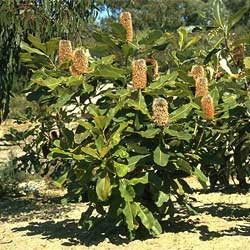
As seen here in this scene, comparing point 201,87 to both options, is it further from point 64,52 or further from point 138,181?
point 64,52

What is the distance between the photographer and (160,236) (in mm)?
6469

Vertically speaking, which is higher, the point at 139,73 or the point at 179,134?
the point at 139,73

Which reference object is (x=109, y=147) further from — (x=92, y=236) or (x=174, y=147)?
(x=92, y=236)

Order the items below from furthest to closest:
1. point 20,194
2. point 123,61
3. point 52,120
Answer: point 20,194, point 52,120, point 123,61

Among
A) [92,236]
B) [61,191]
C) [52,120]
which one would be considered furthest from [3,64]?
[92,236]

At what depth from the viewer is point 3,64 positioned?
9055 mm

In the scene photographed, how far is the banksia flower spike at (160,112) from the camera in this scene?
5781mm

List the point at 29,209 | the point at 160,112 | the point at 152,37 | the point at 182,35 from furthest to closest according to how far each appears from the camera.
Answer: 1. the point at 29,209
2. the point at 182,35
3. the point at 152,37
4. the point at 160,112

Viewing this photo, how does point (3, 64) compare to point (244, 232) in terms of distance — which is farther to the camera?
point (3, 64)

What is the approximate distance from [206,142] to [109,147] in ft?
3.60

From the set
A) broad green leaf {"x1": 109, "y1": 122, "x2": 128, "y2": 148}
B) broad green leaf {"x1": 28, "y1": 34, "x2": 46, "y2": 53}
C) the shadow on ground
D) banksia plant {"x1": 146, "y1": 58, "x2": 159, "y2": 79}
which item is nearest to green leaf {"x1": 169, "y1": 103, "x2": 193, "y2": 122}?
broad green leaf {"x1": 109, "y1": 122, "x2": 128, "y2": 148}

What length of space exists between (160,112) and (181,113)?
0.82 feet

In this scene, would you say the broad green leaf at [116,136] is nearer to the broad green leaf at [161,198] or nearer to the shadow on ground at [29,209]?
the broad green leaf at [161,198]

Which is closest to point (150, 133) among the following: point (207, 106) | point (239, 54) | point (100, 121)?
point (100, 121)
